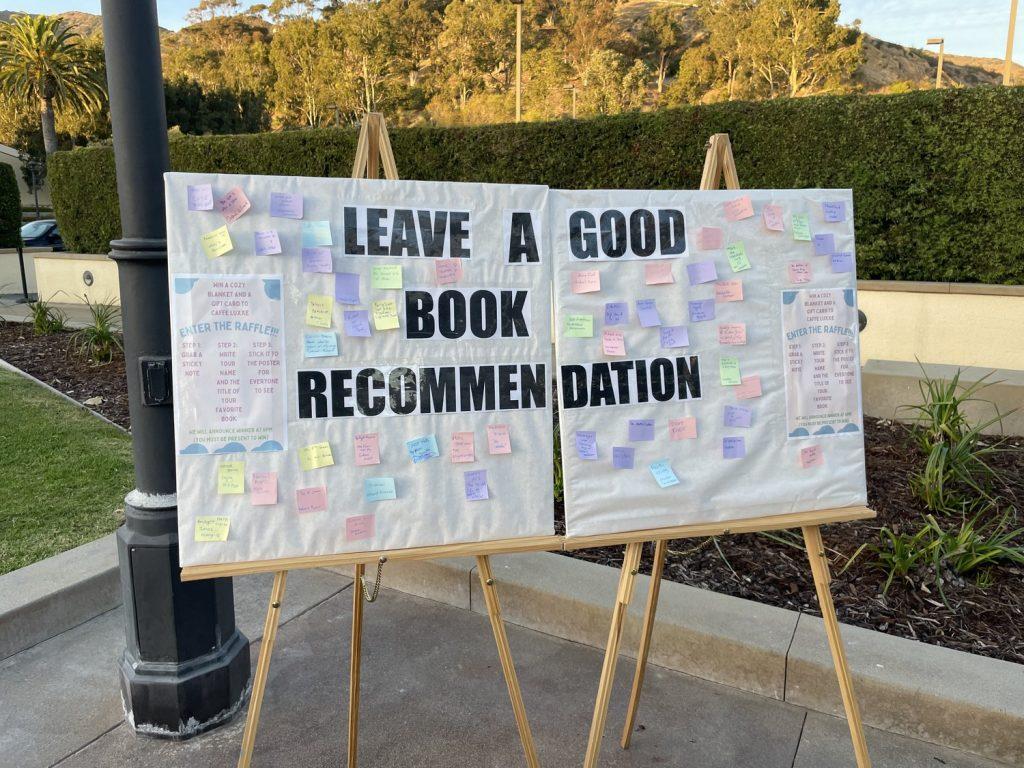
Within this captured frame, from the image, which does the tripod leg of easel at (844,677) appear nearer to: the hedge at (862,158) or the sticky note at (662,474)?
the sticky note at (662,474)

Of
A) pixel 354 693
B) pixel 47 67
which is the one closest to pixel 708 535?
pixel 354 693

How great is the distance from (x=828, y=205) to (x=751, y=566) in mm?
1843

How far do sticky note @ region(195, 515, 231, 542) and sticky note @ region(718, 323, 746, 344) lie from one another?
1522 millimetres

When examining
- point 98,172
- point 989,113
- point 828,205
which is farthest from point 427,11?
point 828,205

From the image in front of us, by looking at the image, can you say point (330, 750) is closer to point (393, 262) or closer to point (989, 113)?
point (393, 262)

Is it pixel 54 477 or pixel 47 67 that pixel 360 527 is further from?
pixel 47 67

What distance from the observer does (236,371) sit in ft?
6.83

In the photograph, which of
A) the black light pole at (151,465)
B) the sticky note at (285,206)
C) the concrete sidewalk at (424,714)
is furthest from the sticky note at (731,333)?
the black light pole at (151,465)

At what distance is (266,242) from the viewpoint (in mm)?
2082

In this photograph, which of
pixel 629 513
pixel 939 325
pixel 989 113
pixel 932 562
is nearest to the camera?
pixel 629 513

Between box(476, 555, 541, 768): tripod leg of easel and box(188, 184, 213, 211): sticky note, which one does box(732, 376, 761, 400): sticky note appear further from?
box(188, 184, 213, 211): sticky note

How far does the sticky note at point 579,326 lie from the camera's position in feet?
A: 7.39

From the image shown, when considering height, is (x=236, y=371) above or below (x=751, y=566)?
above

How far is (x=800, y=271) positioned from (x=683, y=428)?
615mm
